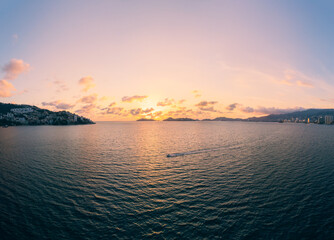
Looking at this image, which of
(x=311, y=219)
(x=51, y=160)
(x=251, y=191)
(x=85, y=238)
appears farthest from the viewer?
(x=51, y=160)

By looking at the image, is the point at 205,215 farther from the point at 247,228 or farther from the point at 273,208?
the point at 273,208

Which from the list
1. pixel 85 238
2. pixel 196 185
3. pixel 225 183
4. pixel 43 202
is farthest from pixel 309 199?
pixel 43 202

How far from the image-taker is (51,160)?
2104 inches

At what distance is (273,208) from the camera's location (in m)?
25.0

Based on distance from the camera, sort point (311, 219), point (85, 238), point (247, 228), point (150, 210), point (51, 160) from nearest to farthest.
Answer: point (85, 238), point (247, 228), point (311, 219), point (150, 210), point (51, 160)

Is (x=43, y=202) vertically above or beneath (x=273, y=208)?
above

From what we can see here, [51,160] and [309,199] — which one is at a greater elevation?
[51,160]

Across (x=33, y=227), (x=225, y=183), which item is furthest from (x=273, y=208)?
(x=33, y=227)

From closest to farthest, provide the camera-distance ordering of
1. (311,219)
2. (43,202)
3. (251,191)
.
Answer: (311,219) → (43,202) → (251,191)

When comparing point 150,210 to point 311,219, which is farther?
point 150,210

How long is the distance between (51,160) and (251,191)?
62.0 meters

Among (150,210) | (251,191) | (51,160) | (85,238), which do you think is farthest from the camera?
(51,160)

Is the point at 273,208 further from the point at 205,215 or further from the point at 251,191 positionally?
the point at 205,215

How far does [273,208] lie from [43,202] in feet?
129
